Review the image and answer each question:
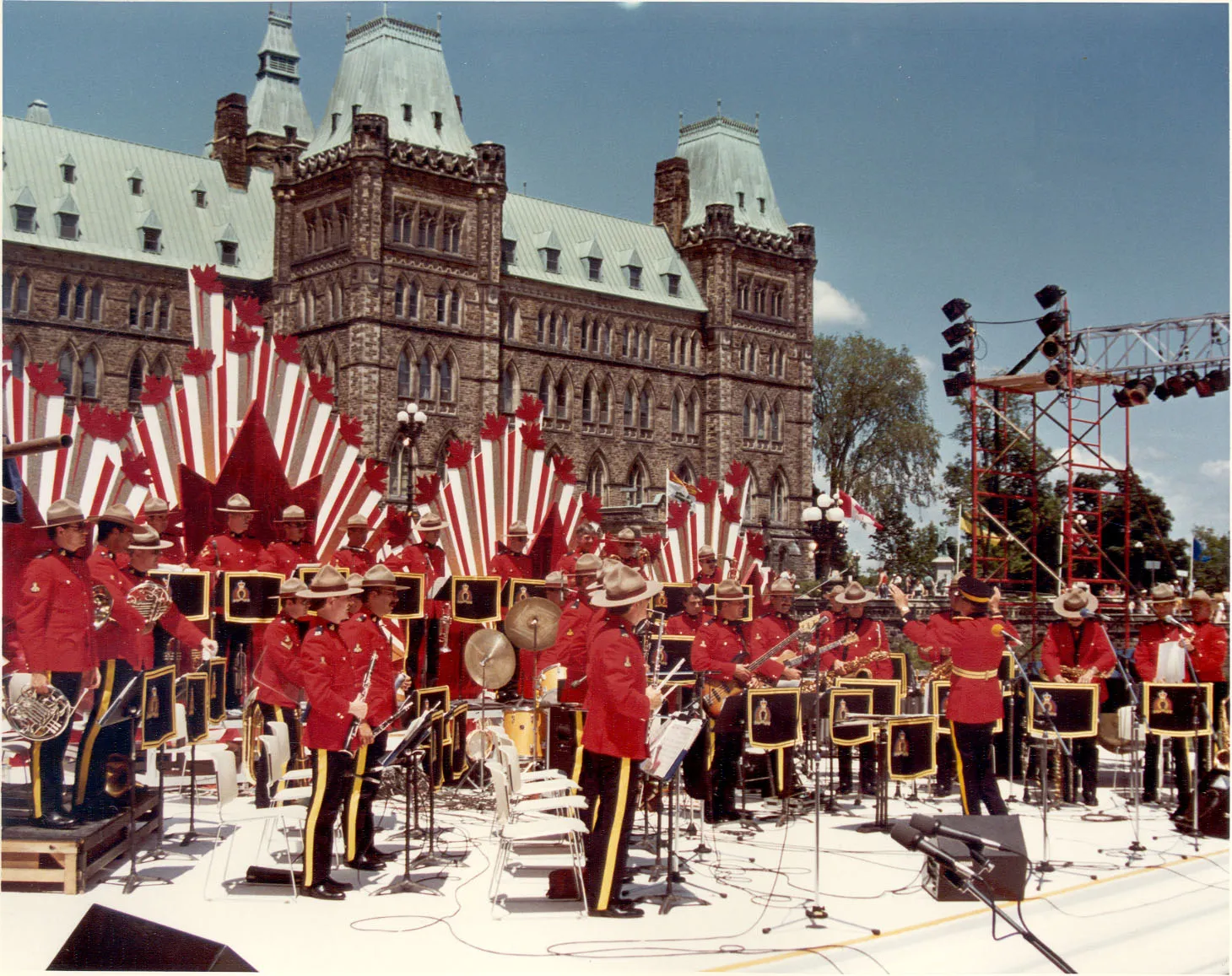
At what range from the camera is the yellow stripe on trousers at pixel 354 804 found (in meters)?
8.74

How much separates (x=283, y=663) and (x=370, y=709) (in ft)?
4.04

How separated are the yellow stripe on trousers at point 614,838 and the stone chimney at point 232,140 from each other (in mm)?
47576

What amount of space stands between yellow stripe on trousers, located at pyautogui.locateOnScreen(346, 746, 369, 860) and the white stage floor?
0.24m

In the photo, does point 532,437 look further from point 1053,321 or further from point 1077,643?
point 1077,643

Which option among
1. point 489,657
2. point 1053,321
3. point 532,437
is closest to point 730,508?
point 532,437

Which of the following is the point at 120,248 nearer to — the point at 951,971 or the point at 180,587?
the point at 180,587

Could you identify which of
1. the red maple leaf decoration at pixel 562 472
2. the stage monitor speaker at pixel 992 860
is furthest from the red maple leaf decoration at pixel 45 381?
the stage monitor speaker at pixel 992 860

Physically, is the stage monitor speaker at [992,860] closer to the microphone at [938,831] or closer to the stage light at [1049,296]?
the microphone at [938,831]

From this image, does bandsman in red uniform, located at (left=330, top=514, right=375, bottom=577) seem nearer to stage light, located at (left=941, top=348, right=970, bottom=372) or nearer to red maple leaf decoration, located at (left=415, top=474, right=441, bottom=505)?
red maple leaf decoration, located at (left=415, top=474, right=441, bottom=505)

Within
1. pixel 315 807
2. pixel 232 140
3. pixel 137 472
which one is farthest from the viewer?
pixel 232 140

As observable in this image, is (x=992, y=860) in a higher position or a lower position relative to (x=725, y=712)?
lower

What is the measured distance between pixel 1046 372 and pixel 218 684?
1113cm

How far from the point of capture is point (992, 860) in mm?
6672

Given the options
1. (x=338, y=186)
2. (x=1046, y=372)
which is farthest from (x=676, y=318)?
(x=1046, y=372)
